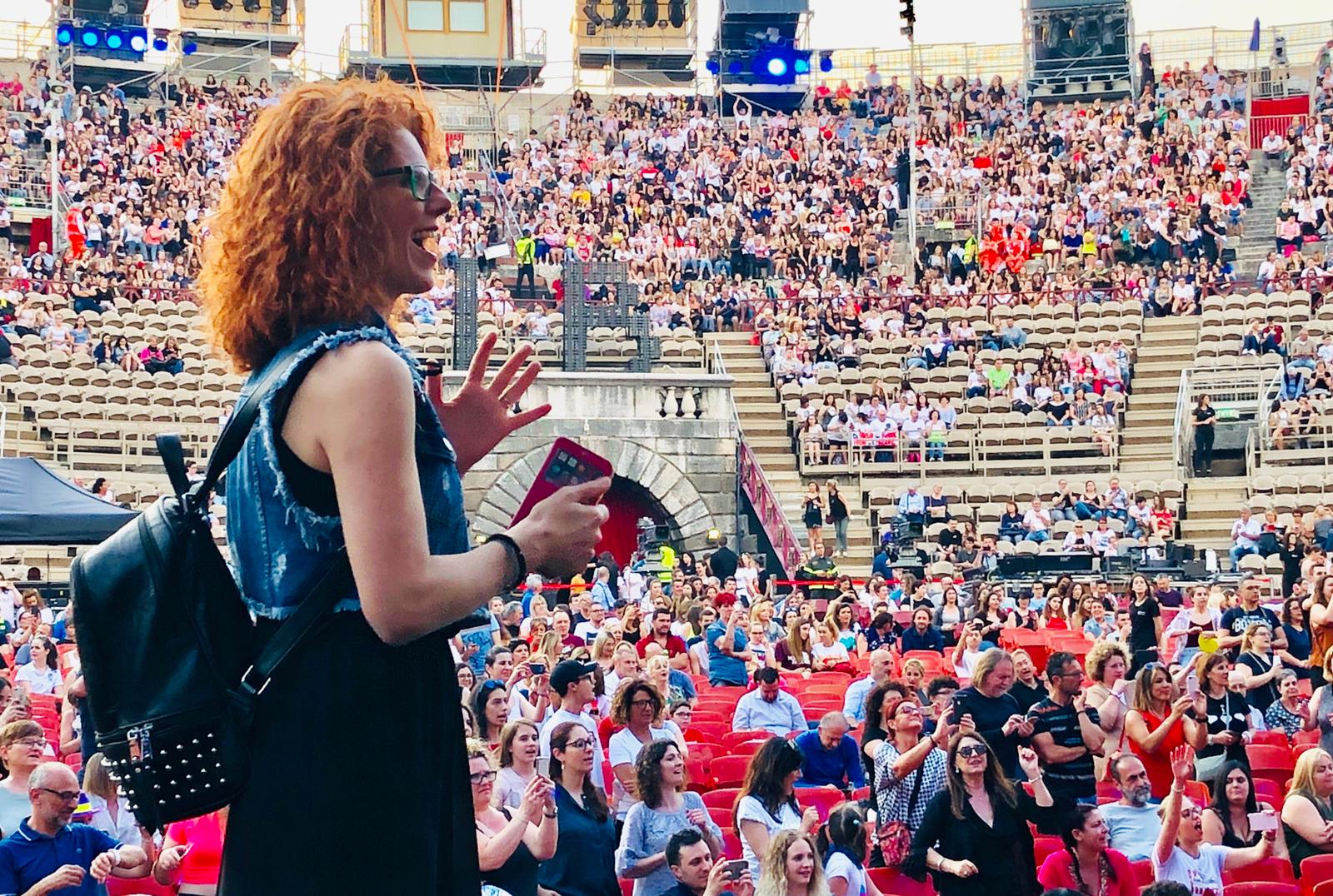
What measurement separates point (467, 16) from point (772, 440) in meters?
27.8

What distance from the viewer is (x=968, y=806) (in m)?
8.27

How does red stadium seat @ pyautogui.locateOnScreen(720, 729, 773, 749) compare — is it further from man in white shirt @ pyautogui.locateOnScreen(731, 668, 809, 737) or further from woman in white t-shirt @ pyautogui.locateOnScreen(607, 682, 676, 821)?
woman in white t-shirt @ pyautogui.locateOnScreen(607, 682, 676, 821)

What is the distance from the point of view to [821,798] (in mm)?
9625

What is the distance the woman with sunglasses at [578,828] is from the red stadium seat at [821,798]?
160cm

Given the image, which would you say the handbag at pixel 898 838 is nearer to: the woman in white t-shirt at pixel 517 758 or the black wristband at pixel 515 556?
the woman in white t-shirt at pixel 517 758

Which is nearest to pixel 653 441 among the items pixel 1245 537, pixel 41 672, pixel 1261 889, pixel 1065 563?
pixel 1065 563

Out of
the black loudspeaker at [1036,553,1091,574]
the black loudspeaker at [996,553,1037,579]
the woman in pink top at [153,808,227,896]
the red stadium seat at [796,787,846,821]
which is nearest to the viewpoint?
the woman in pink top at [153,808,227,896]

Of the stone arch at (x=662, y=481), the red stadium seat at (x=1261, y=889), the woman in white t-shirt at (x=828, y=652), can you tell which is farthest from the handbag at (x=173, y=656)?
the stone arch at (x=662, y=481)

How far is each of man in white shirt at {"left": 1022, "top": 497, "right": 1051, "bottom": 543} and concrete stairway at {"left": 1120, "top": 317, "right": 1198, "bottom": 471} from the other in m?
2.70

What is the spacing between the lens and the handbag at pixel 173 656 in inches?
98.5

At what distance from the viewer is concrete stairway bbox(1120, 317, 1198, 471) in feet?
94.5

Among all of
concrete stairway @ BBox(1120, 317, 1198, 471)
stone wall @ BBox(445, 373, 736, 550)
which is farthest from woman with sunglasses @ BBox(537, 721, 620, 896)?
concrete stairway @ BBox(1120, 317, 1198, 471)

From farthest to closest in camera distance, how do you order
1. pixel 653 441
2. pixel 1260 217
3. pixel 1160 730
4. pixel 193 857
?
1. pixel 1260 217
2. pixel 653 441
3. pixel 1160 730
4. pixel 193 857

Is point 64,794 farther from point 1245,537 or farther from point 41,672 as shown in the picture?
point 1245,537
